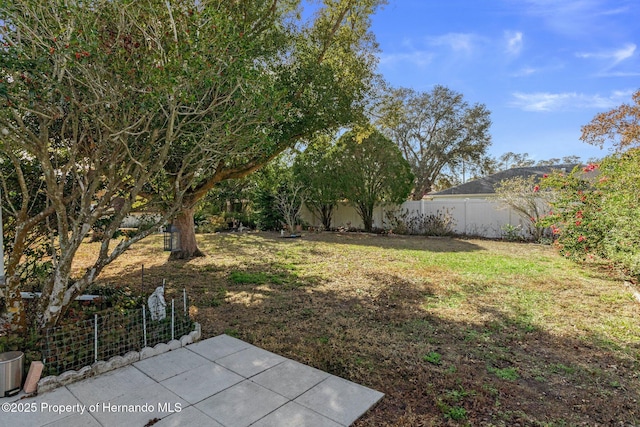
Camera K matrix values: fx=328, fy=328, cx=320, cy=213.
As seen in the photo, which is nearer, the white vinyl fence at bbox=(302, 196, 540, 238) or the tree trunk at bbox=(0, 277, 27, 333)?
the tree trunk at bbox=(0, 277, 27, 333)

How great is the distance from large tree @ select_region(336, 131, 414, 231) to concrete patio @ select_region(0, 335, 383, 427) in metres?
11.4

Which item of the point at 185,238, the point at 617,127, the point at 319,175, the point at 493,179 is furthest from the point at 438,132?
the point at 185,238

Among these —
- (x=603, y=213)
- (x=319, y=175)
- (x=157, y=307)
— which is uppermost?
(x=319, y=175)

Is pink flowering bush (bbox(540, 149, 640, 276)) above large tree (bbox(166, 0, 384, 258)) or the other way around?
the other way around

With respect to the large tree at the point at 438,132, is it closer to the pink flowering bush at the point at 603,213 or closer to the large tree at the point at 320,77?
the large tree at the point at 320,77

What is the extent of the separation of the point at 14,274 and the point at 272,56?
555 cm

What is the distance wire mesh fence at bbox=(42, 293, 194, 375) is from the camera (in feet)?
9.65

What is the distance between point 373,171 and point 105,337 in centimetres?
1214

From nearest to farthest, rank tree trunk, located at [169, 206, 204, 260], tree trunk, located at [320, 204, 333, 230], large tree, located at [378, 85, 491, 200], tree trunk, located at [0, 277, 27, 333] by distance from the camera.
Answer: tree trunk, located at [0, 277, 27, 333] < tree trunk, located at [169, 206, 204, 260] < tree trunk, located at [320, 204, 333, 230] < large tree, located at [378, 85, 491, 200]

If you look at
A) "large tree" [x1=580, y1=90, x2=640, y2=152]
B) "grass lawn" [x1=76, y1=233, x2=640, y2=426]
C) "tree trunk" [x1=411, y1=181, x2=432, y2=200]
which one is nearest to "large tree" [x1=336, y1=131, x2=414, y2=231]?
"grass lawn" [x1=76, y1=233, x2=640, y2=426]

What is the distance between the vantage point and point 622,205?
5.37 metres

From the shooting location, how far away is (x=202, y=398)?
8.54ft

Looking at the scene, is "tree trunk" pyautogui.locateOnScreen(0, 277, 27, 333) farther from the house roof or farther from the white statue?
the house roof

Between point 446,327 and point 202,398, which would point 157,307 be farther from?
point 446,327
